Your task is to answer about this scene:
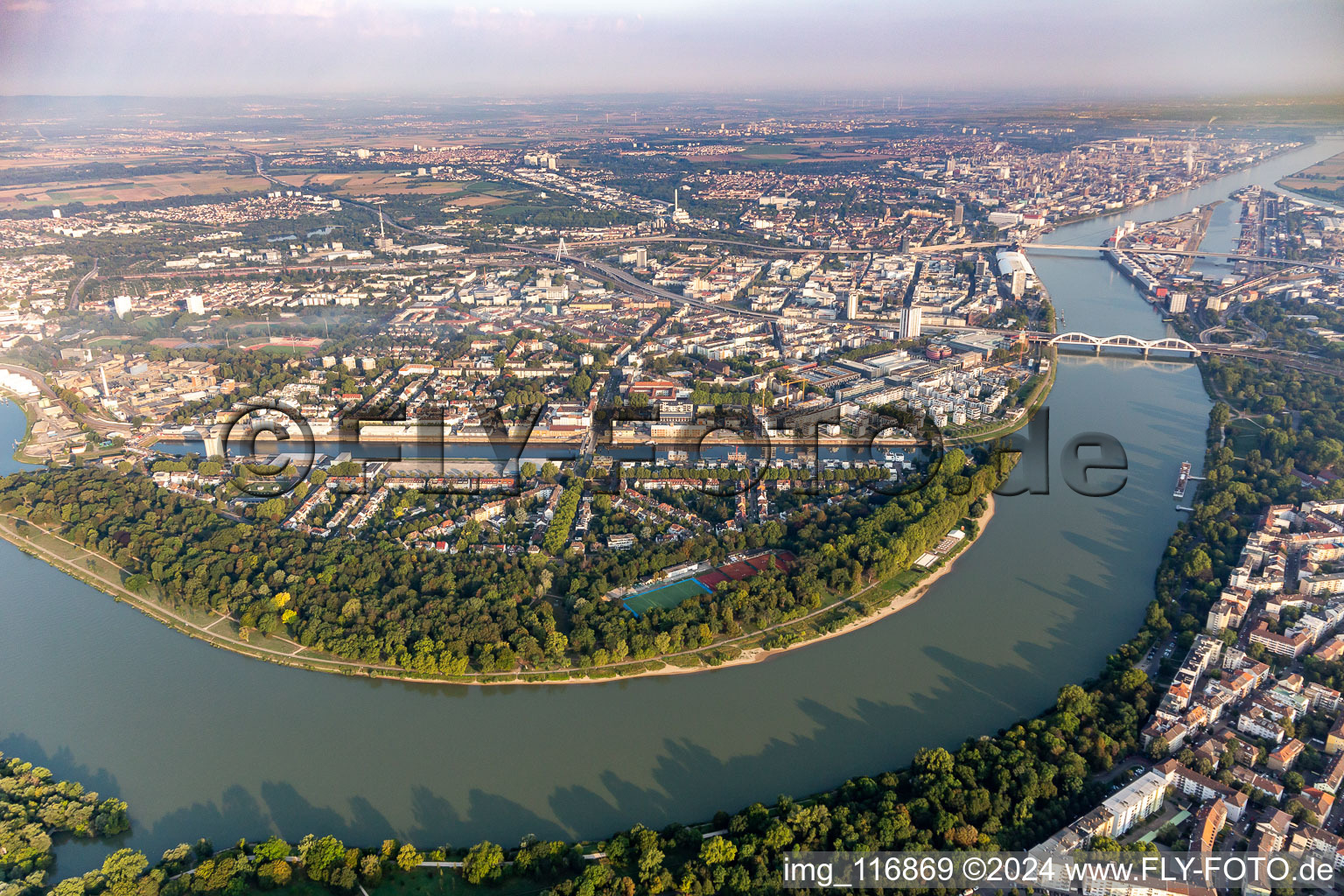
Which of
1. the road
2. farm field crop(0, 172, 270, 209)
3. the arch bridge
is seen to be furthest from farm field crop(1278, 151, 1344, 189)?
farm field crop(0, 172, 270, 209)

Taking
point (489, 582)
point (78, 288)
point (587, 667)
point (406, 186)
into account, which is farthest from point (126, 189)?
point (587, 667)

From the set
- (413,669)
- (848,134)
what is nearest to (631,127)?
(848,134)

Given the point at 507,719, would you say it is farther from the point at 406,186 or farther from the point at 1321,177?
the point at 1321,177

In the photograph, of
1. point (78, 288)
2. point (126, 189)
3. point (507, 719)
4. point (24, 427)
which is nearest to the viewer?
point (507, 719)

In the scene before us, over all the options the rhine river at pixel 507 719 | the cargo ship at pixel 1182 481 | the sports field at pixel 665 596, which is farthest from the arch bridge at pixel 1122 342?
the sports field at pixel 665 596

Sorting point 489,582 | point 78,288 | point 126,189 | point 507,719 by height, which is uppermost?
point 126,189
